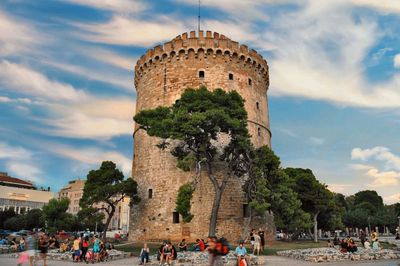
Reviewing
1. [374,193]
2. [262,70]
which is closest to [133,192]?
[262,70]

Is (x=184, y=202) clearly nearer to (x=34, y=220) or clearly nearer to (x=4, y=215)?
(x=34, y=220)

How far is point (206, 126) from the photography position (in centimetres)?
2014

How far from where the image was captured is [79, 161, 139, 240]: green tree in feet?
78.8

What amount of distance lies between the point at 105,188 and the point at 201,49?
12.5 m

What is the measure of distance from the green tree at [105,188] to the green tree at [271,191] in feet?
27.9

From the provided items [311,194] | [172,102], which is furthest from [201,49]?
[311,194]

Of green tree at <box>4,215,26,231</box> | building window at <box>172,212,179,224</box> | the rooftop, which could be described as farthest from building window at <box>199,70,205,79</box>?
the rooftop

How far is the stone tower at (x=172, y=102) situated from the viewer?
24672mm

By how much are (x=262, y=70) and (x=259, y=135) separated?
5787 mm

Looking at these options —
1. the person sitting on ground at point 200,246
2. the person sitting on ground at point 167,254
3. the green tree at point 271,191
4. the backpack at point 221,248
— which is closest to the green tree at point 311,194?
the green tree at point 271,191

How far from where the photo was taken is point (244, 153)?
2177 cm

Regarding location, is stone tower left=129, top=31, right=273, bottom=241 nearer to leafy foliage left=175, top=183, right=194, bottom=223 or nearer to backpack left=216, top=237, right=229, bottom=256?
leafy foliage left=175, top=183, right=194, bottom=223

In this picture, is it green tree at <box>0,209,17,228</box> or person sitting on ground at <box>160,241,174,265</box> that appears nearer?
person sitting on ground at <box>160,241,174,265</box>

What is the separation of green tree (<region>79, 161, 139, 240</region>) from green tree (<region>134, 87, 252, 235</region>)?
5282 mm
